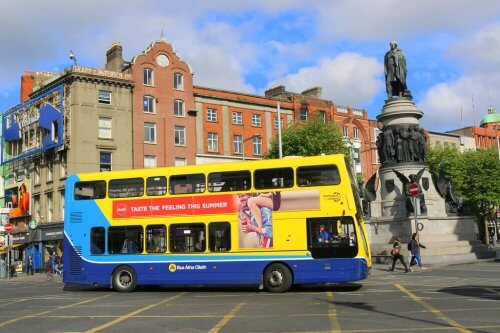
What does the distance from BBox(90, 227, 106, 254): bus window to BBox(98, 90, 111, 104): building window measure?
102 feet

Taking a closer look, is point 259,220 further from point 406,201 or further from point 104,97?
point 104,97

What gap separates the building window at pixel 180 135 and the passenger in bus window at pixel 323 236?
36.1 m

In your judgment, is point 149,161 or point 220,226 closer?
point 220,226

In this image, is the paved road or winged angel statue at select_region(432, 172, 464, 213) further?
winged angel statue at select_region(432, 172, 464, 213)

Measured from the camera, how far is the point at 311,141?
152 ft

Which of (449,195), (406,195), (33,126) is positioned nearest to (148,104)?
(33,126)

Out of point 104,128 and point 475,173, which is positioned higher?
point 104,128

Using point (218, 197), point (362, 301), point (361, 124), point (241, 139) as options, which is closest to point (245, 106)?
point (241, 139)

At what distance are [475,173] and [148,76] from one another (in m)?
34.6

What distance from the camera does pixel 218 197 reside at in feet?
61.0

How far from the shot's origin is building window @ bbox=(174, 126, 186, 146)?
2061 inches

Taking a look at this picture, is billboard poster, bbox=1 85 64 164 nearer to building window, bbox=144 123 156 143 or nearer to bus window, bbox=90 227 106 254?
building window, bbox=144 123 156 143

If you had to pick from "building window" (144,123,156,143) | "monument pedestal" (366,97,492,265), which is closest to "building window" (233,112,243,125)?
"building window" (144,123,156,143)

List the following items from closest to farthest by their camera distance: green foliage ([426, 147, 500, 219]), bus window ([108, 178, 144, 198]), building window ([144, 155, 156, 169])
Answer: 1. bus window ([108, 178, 144, 198])
2. building window ([144, 155, 156, 169])
3. green foliage ([426, 147, 500, 219])
